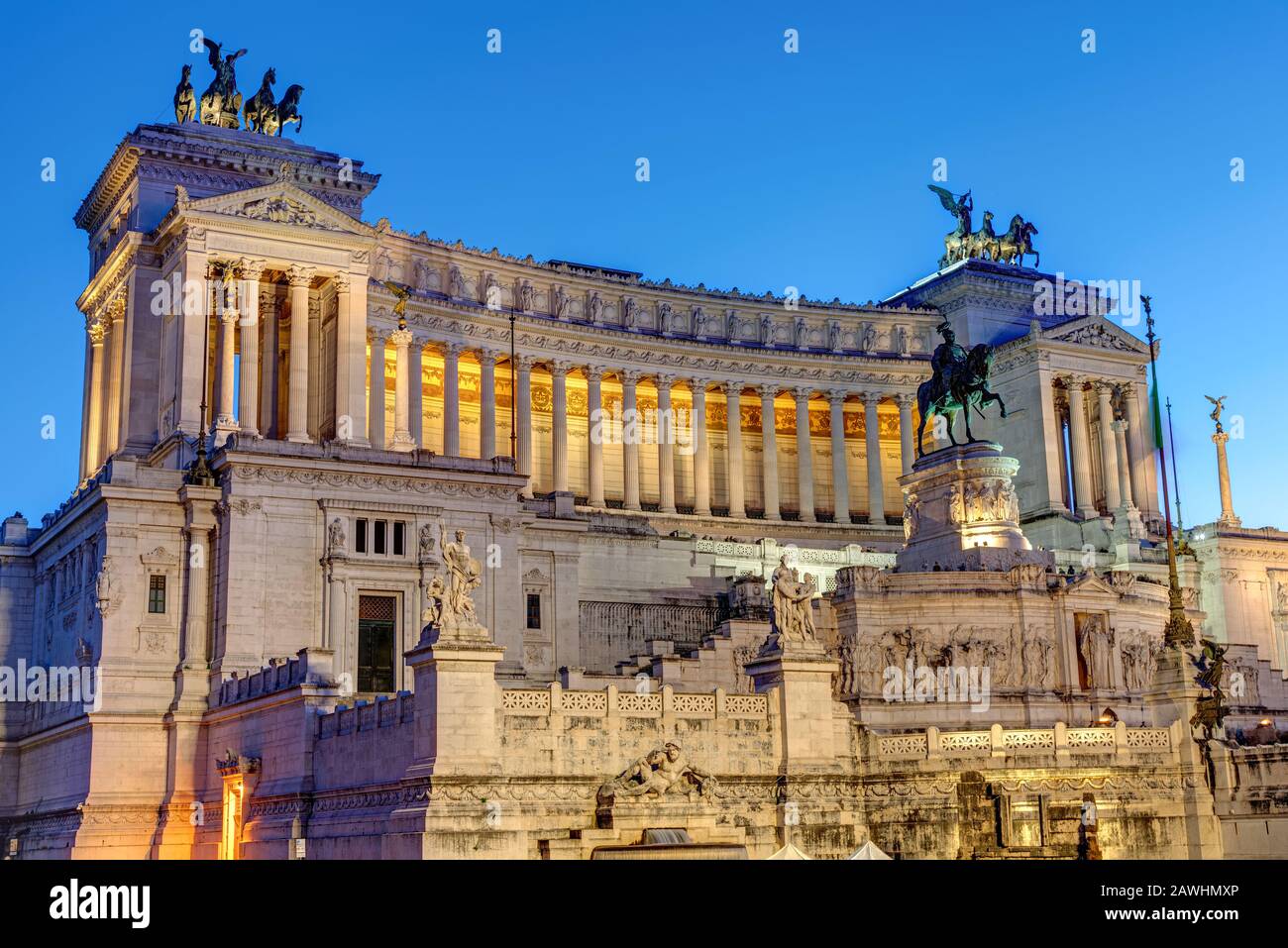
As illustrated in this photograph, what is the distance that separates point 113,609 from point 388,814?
21.0 m

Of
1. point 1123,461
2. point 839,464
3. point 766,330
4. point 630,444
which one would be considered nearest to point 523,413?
point 630,444

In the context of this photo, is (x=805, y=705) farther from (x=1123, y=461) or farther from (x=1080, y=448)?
(x=1123, y=461)

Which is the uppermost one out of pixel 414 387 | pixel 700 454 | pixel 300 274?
pixel 300 274

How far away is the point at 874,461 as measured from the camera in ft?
350

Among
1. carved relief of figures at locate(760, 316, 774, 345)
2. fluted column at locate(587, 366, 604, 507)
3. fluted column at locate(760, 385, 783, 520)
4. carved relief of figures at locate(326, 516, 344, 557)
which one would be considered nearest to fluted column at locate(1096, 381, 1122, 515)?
fluted column at locate(760, 385, 783, 520)

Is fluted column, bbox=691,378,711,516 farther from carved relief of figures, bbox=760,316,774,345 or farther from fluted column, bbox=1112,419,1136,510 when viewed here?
fluted column, bbox=1112,419,1136,510

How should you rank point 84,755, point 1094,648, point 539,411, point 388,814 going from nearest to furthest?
point 388,814
point 84,755
point 1094,648
point 539,411

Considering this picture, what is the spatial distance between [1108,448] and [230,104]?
5966 cm

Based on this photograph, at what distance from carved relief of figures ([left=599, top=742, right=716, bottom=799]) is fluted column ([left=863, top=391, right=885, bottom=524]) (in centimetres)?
6132

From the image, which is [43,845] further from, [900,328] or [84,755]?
[900,328]

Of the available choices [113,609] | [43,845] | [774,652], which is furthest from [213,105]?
[774,652]

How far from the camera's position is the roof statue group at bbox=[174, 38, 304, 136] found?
86.4 m

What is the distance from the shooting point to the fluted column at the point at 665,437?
102 metres
